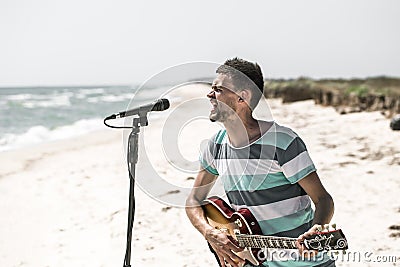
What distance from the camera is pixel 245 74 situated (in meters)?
2.35

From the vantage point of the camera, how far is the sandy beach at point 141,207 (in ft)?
14.2

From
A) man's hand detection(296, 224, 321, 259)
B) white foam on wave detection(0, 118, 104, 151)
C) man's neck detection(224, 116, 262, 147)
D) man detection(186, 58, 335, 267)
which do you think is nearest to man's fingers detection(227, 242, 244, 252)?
man detection(186, 58, 335, 267)

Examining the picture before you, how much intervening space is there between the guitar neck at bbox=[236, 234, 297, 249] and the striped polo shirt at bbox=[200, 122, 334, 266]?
0.06 m

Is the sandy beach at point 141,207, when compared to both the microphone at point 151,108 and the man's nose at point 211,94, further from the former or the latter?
the man's nose at point 211,94

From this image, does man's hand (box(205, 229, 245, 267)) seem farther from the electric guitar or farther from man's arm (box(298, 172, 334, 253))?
man's arm (box(298, 172, 334, 253))

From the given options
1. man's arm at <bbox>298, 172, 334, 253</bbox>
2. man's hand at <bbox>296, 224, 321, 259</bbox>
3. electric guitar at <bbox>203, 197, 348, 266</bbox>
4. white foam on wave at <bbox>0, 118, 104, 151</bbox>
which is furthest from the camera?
white foam on wave at <bbox>0, 118, 104, 151</bbox>

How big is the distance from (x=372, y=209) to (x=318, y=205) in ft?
10.5

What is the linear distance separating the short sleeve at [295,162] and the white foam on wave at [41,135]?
1065 cm

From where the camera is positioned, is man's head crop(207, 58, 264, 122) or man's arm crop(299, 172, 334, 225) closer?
man's arm crop(299, 172, 334, 225)

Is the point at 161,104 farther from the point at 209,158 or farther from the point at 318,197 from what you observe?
the point at 318,197

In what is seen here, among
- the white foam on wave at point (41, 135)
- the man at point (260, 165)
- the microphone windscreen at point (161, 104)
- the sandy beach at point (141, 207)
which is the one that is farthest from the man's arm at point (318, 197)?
the white foam on wave at point (41, 135)

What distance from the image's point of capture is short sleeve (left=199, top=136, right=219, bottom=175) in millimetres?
2652

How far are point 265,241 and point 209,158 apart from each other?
534 millimetres

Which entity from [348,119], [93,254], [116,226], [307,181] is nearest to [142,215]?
[116,226]
